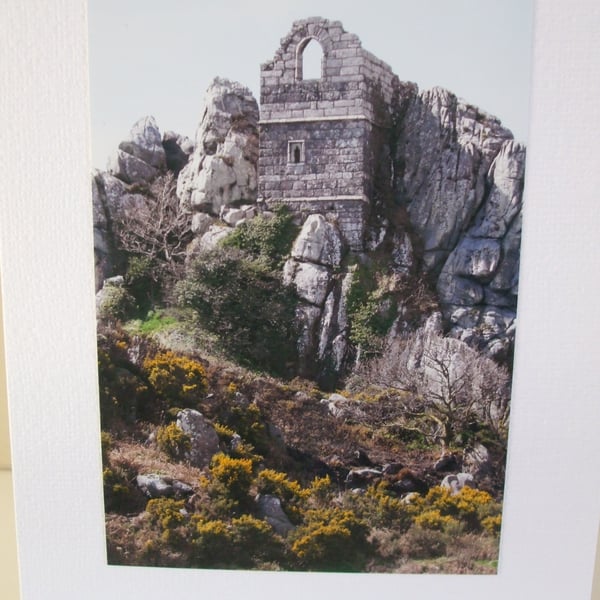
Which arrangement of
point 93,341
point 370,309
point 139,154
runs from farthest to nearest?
point 370,309, point 93,341, point 139,154

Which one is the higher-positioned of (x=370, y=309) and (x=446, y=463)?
(x=370, y=309)

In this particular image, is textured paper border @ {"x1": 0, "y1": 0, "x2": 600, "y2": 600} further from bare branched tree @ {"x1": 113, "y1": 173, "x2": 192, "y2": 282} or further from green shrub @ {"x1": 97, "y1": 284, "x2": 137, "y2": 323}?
bare branched tree @ {"x1": 113, "y1": 173, "x2": 192, "y2": 282}

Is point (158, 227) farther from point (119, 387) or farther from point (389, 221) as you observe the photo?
point (389, 221)

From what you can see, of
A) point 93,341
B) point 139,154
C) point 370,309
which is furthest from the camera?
point 370,309

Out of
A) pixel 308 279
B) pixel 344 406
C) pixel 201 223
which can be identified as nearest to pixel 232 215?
pixel 201 223

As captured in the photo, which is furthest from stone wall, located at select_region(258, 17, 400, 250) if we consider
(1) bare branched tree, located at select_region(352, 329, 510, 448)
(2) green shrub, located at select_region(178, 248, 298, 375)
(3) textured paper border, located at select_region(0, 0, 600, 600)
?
(3) textured paper border, located at select_region(0, 0, 600, 600)
